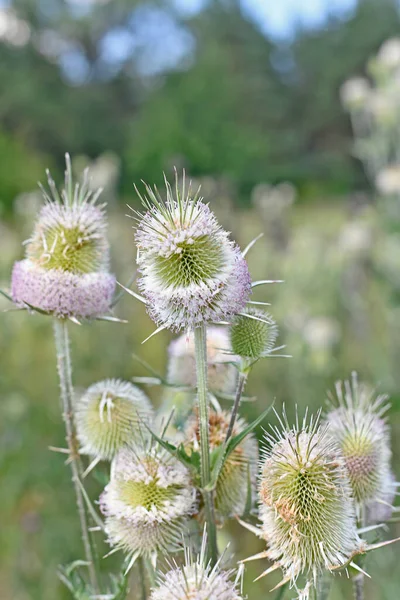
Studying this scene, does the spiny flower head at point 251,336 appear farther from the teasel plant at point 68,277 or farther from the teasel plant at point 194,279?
the teasel plant at point 68,277

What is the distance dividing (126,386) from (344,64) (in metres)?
37.5

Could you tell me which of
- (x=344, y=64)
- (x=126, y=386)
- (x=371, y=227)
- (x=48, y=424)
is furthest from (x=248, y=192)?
(x=126, y=386)

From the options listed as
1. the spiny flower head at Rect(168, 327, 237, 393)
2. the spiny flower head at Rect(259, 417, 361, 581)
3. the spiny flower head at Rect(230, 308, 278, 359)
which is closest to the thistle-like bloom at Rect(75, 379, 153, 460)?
the spiny flower head at Rect(168, 327, 237, 393)

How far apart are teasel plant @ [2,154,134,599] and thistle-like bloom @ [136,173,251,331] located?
1.10ft

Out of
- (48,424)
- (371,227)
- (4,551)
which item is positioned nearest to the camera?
(4,551)

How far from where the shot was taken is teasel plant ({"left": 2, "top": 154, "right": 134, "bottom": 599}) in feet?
5.26

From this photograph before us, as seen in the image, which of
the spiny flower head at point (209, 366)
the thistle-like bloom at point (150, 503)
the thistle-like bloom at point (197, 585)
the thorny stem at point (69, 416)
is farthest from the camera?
the spiny flower head at point (209, 366)

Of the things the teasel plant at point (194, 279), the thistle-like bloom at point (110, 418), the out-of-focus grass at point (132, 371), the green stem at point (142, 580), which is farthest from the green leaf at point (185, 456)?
the out-of-focus grass at point (132, 371)

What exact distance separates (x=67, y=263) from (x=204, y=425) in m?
0.63

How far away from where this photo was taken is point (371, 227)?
691 cm

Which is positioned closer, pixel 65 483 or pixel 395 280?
pixel 65 483

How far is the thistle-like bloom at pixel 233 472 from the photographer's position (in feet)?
4.74

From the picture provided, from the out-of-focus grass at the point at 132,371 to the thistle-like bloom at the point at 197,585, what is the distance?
2.94 ft

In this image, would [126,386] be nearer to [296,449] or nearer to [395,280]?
[296,449]
